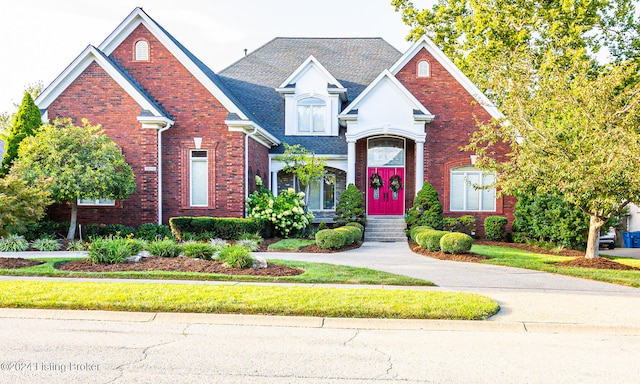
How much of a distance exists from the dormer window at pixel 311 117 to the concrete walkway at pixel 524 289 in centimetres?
973

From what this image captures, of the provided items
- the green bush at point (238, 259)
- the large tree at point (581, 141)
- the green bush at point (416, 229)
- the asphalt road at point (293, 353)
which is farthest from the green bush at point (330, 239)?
the asphalt road at point (293, 353)

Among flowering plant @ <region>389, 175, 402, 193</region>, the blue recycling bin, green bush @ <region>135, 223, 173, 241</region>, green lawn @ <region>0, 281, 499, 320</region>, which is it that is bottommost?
the blue recycling bin

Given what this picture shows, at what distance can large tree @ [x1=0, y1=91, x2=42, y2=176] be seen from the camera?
19.3m

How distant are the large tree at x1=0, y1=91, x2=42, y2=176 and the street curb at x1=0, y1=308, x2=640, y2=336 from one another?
40.8 feet

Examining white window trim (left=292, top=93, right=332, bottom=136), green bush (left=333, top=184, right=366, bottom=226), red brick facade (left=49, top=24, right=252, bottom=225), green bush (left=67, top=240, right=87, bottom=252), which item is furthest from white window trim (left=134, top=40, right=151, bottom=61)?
green bush (left=333, top=184, right=366, bottom=226)

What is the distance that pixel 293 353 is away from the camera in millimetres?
6586

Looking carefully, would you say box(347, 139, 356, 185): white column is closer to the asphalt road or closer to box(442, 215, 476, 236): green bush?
box(442, 215, 476, 236): green bush

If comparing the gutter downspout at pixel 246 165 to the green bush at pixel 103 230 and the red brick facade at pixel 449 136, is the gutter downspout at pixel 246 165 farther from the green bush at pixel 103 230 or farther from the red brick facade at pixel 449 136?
the red brick facade at pixel 449 136

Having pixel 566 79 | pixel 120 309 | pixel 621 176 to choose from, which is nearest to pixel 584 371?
pixel 120 309

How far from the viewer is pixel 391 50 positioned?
96.7 feet

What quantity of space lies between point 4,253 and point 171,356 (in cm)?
1205

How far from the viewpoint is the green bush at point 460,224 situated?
73.7 ft

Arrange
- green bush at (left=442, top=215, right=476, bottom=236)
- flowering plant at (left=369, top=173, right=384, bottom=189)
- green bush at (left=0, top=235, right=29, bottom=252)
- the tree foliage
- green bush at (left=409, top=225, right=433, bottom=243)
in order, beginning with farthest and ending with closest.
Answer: flowering plant at (left=369, top=173, right=384, bottom=189) → green bush at (left=442, top=215, right=476, bottom=236) → green bush at (left=409, top=225, right=433, bottom=243) → green bush at (left=0, top=235, right=29, bottom=252) → the tree foliage

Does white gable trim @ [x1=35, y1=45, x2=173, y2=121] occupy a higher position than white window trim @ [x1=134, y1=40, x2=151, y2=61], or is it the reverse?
white window trim @ [x1=134, y1=40, x2=151, y2=61]
